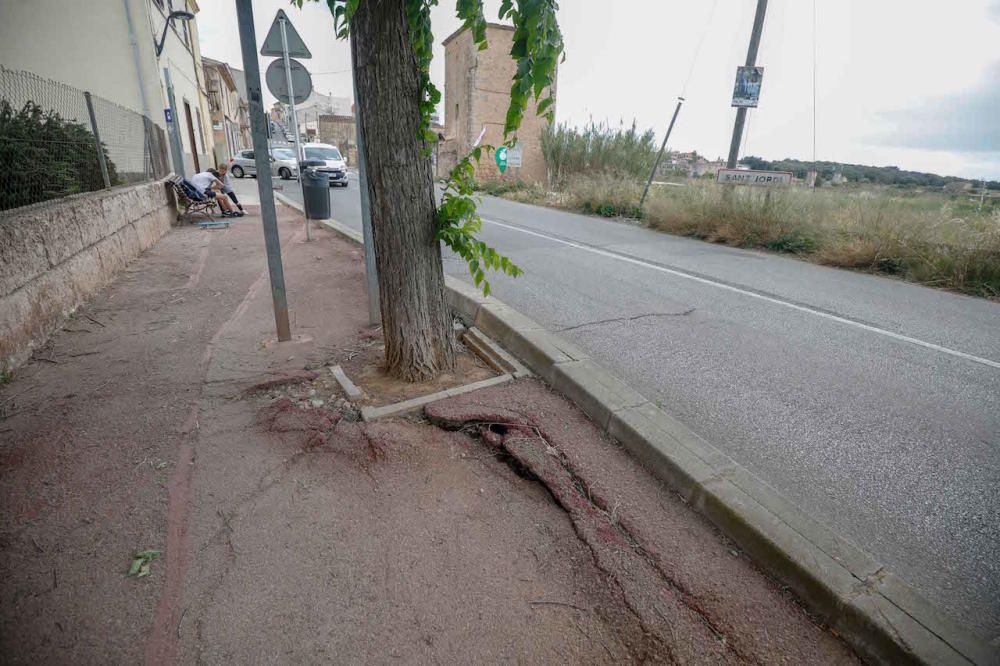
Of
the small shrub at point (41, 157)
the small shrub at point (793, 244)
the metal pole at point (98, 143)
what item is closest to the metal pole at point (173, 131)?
the metal pole at point (98, 143)

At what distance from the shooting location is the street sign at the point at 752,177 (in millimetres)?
10375

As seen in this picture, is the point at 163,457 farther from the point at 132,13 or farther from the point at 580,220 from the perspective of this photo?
the point at 132,13

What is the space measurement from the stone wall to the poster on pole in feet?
39.3

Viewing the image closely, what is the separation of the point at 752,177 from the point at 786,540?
10.5 metres

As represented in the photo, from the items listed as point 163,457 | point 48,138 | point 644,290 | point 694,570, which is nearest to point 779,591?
point 694,570

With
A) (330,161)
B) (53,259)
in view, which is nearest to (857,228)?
(53,259)

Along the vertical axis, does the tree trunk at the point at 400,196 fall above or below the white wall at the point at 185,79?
below

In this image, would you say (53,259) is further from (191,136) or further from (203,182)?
(191,136)

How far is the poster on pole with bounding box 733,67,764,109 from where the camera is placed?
11.3m

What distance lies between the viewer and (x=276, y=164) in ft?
80.2

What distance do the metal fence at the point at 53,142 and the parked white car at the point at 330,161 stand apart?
39.1 ft

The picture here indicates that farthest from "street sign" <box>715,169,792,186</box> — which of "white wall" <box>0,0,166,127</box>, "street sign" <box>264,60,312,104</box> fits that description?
"white wall" <box>0,0,166,127</box>

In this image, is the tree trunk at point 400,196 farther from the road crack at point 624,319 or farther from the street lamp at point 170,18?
the street lamp at point 170,18

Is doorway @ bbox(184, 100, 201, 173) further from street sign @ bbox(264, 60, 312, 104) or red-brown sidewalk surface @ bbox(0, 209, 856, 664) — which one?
red-brown sidewalk surface @ bbox(0, 209, 856, 664)
